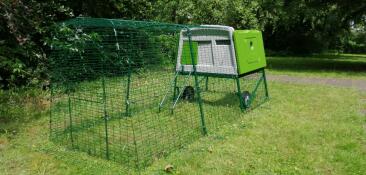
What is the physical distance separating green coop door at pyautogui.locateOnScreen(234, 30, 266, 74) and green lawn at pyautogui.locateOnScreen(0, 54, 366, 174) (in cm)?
82

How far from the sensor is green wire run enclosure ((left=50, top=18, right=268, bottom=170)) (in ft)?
15.7

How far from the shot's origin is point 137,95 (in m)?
7.55

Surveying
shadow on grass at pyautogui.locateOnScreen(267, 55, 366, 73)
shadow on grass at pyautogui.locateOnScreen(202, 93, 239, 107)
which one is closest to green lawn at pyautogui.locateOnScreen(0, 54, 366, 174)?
shadow on grass at pyautogui.locateOnScreen(202, 93, 239, 107)

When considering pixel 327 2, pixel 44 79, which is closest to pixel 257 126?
pixel 44 79

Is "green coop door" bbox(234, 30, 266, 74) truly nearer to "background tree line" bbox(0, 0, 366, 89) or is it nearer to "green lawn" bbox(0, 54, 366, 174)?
"green lawn" bbox(0, 54, 366, 174)

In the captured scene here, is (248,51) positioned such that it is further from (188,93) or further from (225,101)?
(188,93)

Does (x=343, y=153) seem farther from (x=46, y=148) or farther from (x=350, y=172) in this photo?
(x=46, y=148)

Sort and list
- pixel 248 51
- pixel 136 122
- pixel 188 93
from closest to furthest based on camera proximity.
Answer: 1. pixel 136 122
2. pixel 248 51
3. pixel 188 93

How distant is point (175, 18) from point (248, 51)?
1065cm

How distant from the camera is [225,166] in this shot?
4.16 m

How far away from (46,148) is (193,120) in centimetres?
Answer: 229

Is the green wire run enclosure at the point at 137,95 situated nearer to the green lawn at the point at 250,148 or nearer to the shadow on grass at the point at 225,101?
the shadow on grass at the point at 225,101

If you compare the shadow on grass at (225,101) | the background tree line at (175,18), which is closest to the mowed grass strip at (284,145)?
the shadow on grass at (225,101)

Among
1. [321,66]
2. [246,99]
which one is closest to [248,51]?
[246,99]
